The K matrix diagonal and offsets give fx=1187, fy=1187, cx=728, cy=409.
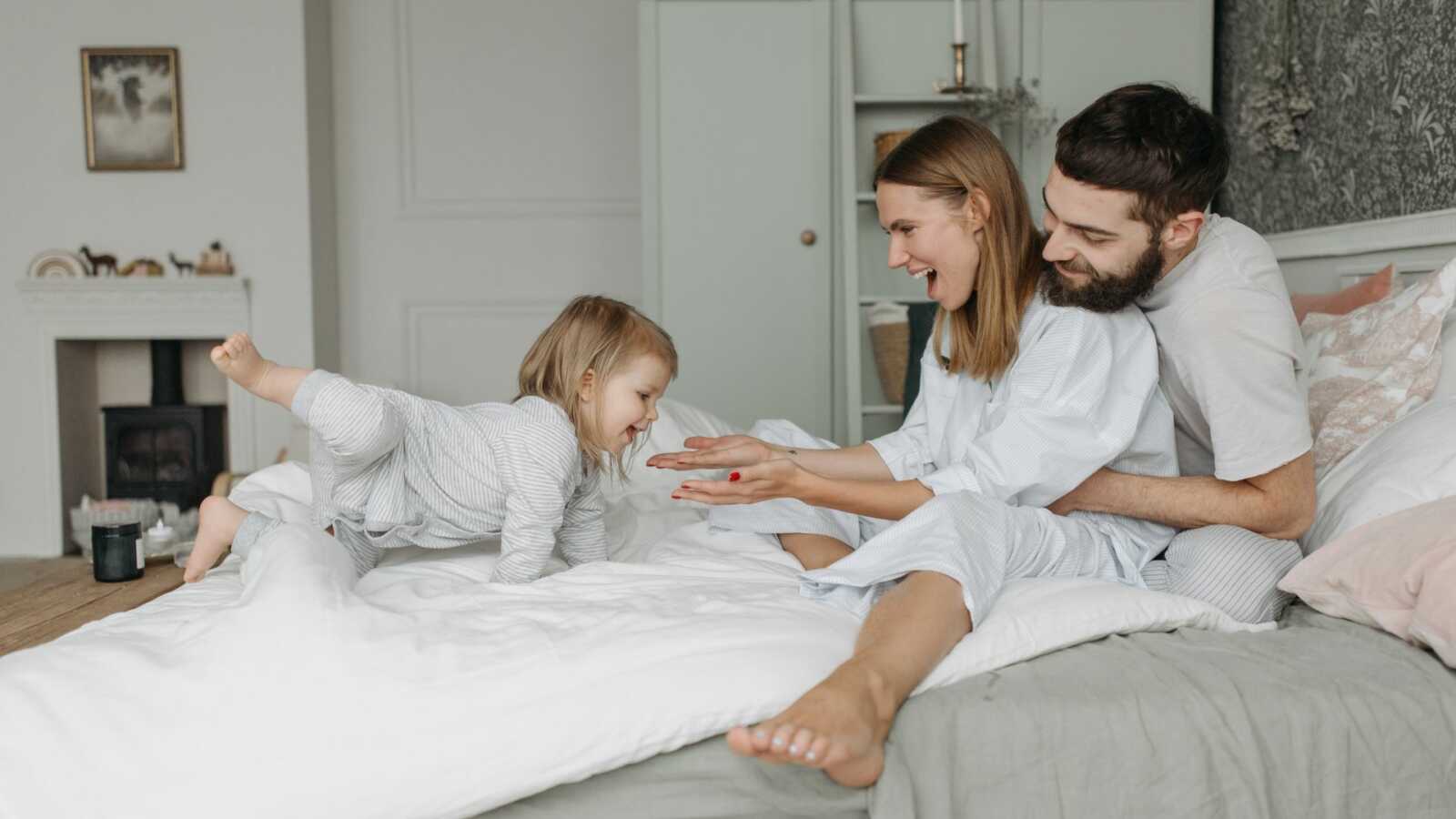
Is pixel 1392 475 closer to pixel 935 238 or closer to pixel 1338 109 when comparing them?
pixel 935 238

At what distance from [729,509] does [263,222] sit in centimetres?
303

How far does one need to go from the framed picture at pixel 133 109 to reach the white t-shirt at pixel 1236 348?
3782 mm

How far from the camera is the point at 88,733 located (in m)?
1.21

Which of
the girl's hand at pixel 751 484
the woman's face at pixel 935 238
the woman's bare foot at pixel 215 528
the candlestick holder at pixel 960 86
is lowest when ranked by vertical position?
the woman's bare foot at pixel 215 528

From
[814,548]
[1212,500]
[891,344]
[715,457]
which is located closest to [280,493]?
[715,457]

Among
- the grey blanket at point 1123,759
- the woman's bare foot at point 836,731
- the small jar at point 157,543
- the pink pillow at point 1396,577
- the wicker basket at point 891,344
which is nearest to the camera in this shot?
the woman's bare foot at point 836,731

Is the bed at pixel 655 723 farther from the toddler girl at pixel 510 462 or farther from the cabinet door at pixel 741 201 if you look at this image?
the cabinet door at pixel 741 201

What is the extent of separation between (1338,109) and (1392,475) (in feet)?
4.98

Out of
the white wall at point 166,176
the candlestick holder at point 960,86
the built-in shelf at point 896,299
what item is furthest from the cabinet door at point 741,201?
the white wall at point 166,176

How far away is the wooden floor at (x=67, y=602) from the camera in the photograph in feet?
6.35

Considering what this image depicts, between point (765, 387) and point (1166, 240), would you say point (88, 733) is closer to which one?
point (1166, 240)

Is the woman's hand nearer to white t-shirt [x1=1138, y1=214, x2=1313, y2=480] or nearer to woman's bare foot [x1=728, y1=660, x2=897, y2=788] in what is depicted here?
woman's bare foot [x1=728, y1=660, x2=897, y2=788]

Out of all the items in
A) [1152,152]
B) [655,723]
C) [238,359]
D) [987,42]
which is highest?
[987,42]

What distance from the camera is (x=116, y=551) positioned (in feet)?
7.81
